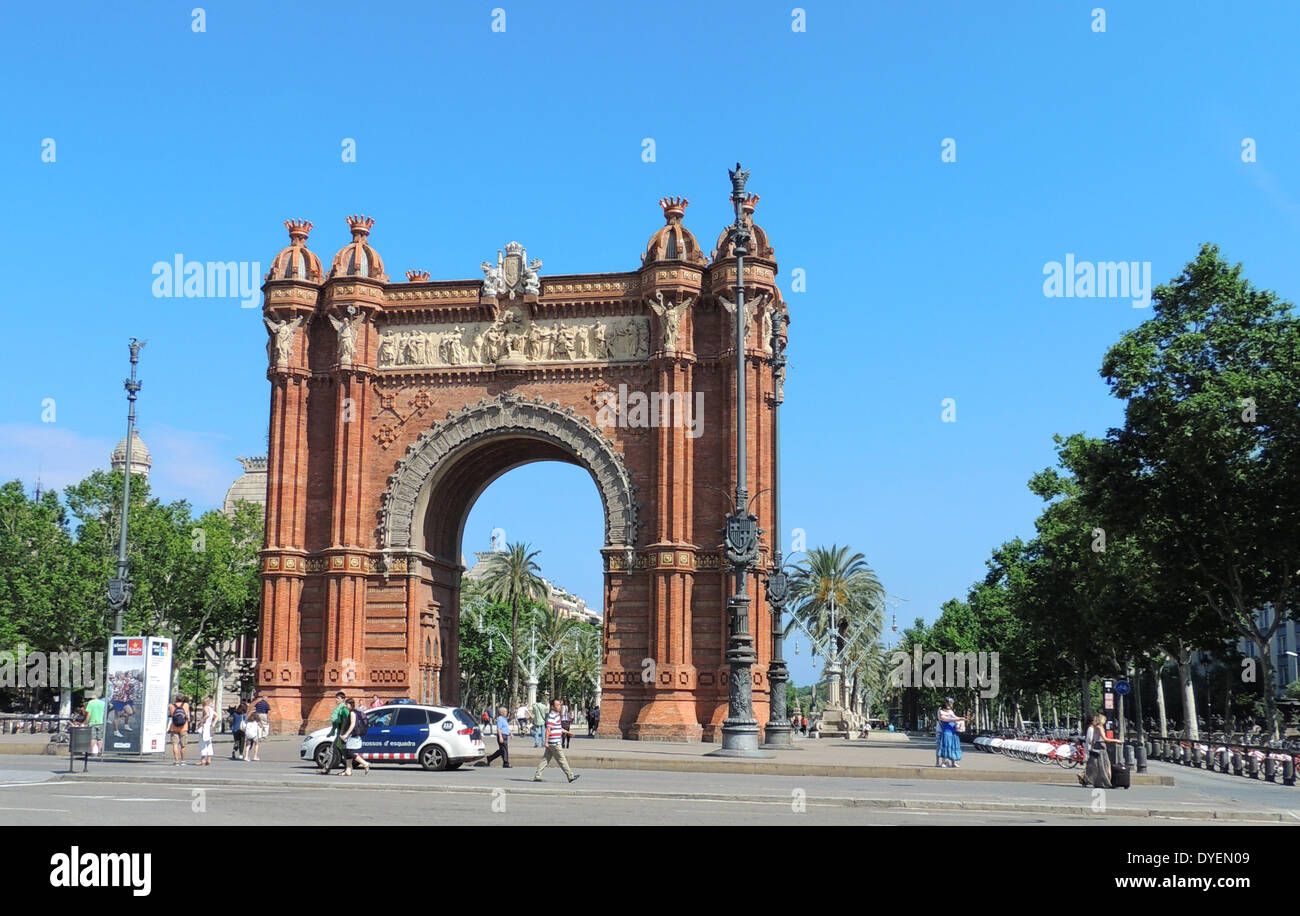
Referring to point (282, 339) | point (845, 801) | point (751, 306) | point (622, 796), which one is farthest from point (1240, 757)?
point (282, 339)

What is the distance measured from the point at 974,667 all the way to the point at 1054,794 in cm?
6964

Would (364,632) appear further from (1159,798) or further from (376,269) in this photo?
(1159,798)

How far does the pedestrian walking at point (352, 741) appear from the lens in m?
25.0

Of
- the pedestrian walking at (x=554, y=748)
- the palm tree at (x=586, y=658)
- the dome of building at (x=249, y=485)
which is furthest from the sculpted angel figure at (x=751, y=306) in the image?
the dome of building at (x=249, y=485)

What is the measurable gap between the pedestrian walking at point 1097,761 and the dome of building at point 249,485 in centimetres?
11096

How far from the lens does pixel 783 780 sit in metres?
24.5

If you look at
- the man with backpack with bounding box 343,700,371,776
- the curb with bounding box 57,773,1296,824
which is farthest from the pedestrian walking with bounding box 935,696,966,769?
the man with backpack with bounding box 343,700,371,776

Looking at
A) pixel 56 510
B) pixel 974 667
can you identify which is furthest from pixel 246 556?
pixel 974 667

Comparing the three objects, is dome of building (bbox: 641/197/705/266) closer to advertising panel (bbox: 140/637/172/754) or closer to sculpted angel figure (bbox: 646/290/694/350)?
sculpted angel figure (bbox: 646/290/694/350)

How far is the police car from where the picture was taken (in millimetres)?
27969

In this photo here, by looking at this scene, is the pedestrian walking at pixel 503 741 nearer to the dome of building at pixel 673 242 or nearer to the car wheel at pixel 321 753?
the car wheel at pixel 321 753

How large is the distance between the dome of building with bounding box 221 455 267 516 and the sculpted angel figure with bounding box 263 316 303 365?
80.0 m

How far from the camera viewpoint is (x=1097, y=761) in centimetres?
2372

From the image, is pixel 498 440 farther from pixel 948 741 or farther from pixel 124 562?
pixel 948 741
